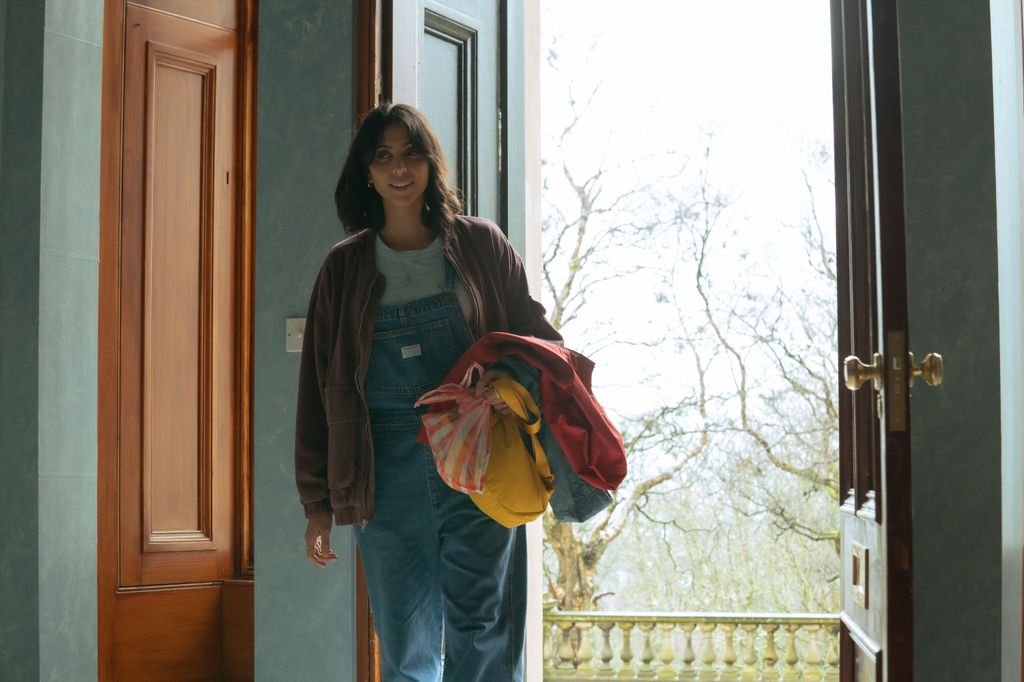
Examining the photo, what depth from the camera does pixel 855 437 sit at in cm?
233

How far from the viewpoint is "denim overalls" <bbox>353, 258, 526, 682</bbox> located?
1.83m

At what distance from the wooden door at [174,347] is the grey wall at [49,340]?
19.1 inches

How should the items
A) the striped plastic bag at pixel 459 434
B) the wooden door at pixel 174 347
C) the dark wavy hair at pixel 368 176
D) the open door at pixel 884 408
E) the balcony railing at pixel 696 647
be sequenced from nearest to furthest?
the open door at pixel 884 408, the striped plastic bag at pixel 459 434, the dark wavy hair at pixel 368 176, the wooden door at pixel 174 347, the balcony railing at pixel 696 647

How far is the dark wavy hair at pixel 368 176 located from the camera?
6.40ft

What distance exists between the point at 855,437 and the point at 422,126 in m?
1.21

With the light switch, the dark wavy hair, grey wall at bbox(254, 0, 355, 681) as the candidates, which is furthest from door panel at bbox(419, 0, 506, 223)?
the dark wavy hair

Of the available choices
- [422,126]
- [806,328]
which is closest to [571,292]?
[806,328]

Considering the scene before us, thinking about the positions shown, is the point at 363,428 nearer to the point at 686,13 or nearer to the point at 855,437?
the point at 855,437

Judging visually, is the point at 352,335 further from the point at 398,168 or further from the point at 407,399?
the point at 398,168

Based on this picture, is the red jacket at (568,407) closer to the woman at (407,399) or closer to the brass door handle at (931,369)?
the woman at (407,399)

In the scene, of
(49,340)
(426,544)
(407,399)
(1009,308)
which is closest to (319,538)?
(426,544)

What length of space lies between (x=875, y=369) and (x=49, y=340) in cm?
193

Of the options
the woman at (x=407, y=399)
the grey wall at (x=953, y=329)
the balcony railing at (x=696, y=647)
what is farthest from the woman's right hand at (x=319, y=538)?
the balcony railing at (x=696, y=647)

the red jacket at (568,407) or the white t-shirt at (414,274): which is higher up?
the white t-shirt at (414,274)
